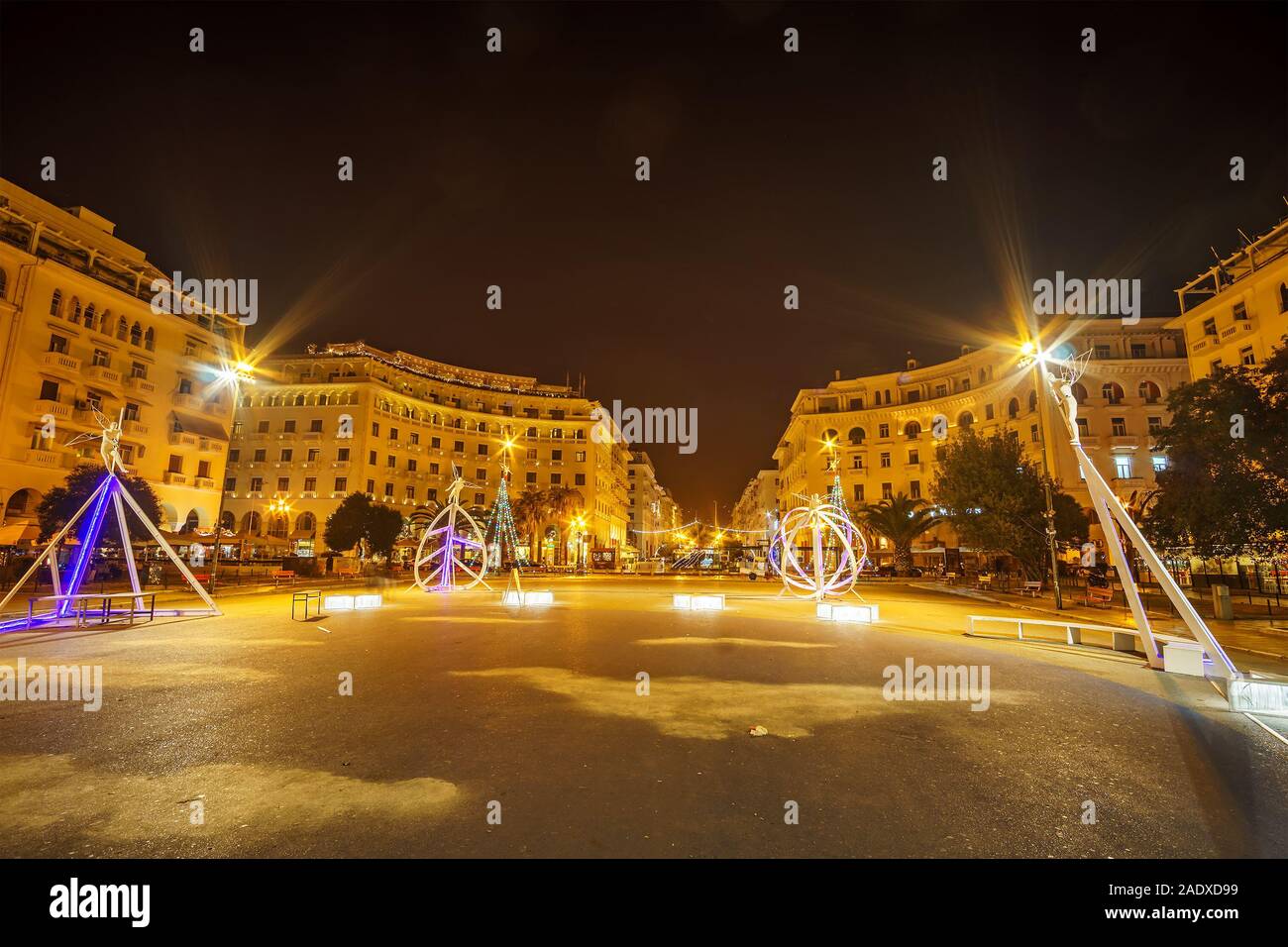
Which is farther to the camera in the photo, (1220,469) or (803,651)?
(1220,469)

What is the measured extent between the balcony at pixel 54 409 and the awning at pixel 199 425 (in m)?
6.96

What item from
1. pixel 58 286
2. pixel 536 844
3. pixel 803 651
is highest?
Result: pixel 58 286

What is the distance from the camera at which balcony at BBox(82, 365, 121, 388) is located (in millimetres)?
34281

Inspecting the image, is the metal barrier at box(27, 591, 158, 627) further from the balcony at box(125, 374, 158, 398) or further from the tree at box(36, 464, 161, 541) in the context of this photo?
the balcony at box(125, 374, 158, 398)

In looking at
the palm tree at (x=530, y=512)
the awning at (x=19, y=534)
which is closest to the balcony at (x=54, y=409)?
the awning at (x=19, y=534)

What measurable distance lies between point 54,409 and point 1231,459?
180ft

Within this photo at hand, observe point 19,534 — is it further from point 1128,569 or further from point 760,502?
point 760,502

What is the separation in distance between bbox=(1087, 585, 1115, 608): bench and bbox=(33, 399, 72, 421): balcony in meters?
52.4

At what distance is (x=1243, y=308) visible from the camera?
110ft

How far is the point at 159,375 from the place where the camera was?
39344 millimetres
